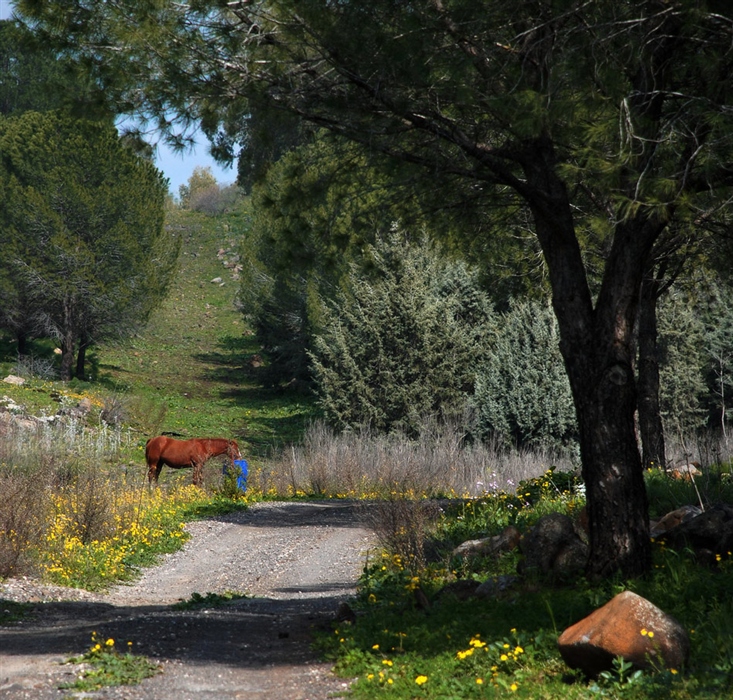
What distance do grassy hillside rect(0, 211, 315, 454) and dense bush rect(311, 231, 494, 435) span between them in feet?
11.4

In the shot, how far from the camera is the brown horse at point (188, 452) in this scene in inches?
721

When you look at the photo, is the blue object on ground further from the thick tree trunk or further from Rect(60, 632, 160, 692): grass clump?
Rect(60, 632, 160, 692): grass clump

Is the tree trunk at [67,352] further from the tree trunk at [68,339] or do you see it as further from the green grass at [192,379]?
the green grass at [192,379]

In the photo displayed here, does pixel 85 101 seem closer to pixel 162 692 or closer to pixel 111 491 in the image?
pixel 162 692

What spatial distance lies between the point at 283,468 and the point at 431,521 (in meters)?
9.68

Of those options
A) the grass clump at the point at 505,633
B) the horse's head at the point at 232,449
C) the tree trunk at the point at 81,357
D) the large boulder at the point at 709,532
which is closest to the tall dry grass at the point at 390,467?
the horse's head at the point at 232,449

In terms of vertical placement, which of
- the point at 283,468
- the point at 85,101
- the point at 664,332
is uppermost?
the point at 85,101

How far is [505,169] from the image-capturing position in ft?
25.6

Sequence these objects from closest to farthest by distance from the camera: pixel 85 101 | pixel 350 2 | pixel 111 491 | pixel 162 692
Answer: pixel 162 692 → pixel 350 2 → pixel 85 101 → pixel 111 491

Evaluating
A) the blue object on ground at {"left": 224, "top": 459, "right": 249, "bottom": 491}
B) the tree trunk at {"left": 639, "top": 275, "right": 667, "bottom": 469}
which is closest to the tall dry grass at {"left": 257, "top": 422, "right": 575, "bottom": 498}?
the blue object on ground at {"left": 224, "top": 459, "right": 249, "bottom": 491}

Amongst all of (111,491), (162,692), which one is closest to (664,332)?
(111,491)

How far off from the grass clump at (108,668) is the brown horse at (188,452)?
1202 centimetres

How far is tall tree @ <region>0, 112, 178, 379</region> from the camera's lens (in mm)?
33719

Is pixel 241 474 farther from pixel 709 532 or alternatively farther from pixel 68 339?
pixel 68 339
